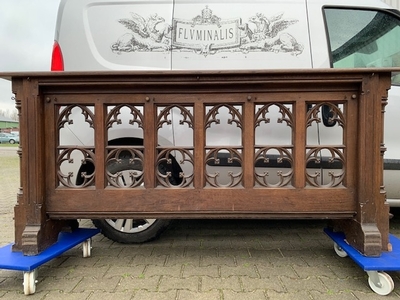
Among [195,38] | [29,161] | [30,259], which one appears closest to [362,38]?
[195,38]

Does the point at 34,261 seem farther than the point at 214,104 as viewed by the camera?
No

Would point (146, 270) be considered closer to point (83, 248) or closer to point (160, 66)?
point (83, 248)

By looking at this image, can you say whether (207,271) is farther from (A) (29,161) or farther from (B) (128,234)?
(A) (29,161)

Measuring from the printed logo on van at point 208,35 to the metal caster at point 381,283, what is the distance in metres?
1.79

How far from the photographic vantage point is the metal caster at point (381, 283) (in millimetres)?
1790

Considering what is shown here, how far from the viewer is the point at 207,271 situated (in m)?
2.11

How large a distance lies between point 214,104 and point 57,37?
1.50 metres

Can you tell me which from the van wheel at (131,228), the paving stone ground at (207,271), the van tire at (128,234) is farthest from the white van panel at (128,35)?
the paving stone ground at (207,271)

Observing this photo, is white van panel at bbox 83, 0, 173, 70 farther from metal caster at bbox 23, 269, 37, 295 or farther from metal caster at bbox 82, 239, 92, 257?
metal caster at bbox 23, 269, 37, 295

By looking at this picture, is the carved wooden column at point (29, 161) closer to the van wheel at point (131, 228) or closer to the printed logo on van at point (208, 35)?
the van wheel at point (131, 228)

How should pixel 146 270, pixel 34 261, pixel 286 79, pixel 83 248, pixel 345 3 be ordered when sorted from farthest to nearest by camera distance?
pixel 345 3 < pixel 83 248 < pixel 146 270 < pixel 286 79 < pixel 34 261

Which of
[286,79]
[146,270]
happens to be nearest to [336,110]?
[286,79]

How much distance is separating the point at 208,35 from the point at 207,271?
1947 mm

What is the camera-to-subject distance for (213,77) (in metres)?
1.96
